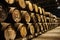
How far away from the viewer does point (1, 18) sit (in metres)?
3.51

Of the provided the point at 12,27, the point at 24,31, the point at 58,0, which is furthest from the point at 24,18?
the point at 58,0

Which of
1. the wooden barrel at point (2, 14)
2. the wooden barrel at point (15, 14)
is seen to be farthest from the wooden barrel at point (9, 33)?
the wooden barrel at point (15, 14)

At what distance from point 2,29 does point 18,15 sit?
857 mm

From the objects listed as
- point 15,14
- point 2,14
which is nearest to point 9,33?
point 2,14

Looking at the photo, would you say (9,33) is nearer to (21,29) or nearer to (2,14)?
(2,14)

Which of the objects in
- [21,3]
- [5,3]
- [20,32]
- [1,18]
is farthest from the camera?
[21,3]

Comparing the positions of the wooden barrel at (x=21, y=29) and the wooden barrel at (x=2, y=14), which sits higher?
the wooden barrel at (x=2, y=14)

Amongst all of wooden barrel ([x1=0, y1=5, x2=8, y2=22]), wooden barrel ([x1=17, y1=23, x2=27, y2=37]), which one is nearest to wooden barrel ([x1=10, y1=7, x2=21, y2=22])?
wooden barrel ([x1=17, y1=23, x2=27, y2=37])

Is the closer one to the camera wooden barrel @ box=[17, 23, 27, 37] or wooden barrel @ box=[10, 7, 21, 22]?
wooden barrel @ box=[10, 7, 21, 22]

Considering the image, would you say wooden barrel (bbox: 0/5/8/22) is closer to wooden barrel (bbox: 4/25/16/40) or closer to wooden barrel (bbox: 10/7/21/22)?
wooden barrel (bbox: 4/25/16/40)

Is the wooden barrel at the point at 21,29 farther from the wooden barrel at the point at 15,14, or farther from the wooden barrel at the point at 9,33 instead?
the wooden barrel at the point at 9,33

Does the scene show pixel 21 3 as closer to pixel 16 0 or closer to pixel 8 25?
pixel 16 0

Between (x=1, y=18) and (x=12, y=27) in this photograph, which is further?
(x=12, y=27)

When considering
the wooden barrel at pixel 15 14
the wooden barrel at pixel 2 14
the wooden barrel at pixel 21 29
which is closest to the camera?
the wooden barrel at pixel 2 14
